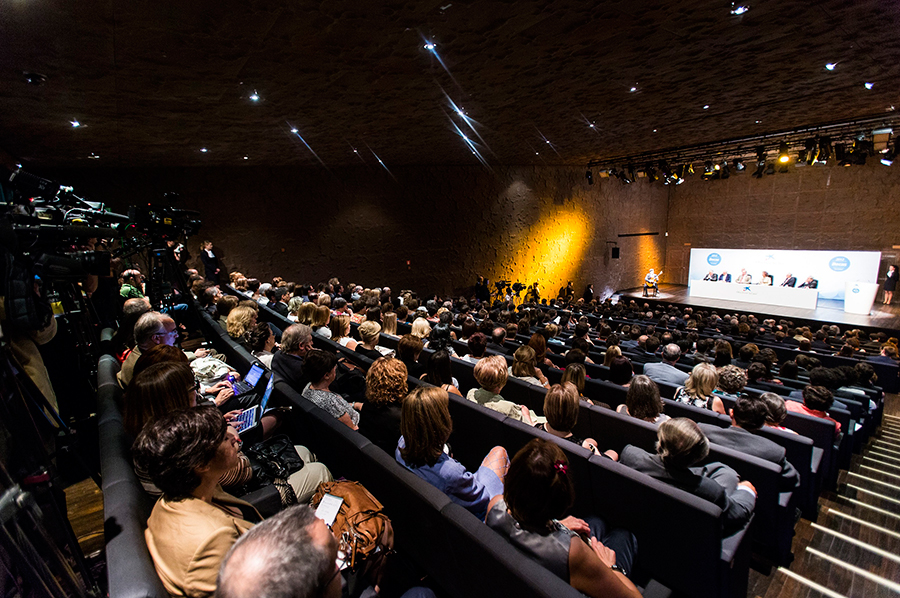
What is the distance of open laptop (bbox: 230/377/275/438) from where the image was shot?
2.26 metres

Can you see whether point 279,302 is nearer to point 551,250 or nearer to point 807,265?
point 551,250

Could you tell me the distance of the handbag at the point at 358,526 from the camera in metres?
1.49

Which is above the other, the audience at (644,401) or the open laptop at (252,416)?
the audience at (644,401)

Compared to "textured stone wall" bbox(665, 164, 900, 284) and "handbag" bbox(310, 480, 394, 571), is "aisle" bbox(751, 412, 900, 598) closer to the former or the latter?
"handbag" bbox(310, 480, 394, 571)

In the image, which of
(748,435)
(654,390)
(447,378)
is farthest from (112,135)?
(748,435)

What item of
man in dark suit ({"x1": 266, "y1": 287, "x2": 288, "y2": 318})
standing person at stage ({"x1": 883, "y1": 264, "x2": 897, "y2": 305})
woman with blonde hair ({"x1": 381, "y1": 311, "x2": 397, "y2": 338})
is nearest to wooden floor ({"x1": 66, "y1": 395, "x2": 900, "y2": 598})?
woman with blonde hair ({"x1": 381, "y1": 311, "x2": 397, "y2": 338})

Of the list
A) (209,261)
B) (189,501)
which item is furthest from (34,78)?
(209,261)

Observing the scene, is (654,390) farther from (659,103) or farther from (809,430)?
(659,103)

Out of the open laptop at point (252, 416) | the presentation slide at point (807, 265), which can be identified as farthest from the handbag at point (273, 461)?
the presentation slide at point (807, 265)

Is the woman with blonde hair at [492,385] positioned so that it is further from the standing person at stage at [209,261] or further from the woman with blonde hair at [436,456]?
the standing person at stage at [209,261]

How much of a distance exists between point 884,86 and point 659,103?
10.4 ft

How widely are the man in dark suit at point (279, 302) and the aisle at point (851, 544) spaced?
6260 millimetres

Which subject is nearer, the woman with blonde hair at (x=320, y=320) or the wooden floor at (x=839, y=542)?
the wooden floor at (x=839, y=542)

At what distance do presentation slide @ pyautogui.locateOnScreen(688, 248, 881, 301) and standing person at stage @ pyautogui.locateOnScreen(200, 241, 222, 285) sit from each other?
16.9m
